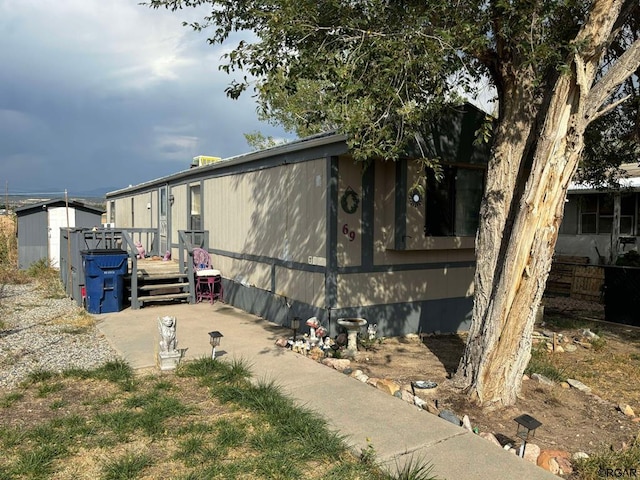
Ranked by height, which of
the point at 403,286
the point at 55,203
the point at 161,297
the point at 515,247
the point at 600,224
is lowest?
the point at 161,297

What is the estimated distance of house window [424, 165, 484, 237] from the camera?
7.16 m

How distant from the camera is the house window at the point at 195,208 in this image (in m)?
11.3

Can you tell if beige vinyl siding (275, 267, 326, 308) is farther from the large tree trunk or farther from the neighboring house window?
the neighboring house window

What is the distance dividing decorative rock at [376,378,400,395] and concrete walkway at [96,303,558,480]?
110 millimetres

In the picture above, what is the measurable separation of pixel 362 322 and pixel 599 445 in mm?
3020

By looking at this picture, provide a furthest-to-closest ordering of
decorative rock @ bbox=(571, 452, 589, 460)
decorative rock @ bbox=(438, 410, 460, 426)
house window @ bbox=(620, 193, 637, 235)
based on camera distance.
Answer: house window @ bbox=(620, 193, 637, 235), decorative rock @ bbox=(438, 410, 460, 426), decorative rock @ bbox=(571, 452, 589, 460)

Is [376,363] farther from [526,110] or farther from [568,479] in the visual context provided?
[526,110]

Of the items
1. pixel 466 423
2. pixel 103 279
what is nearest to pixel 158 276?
pixel 103 279

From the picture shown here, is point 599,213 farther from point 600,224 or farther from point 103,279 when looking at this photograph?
point 103,279

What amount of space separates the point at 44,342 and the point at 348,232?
432 cm

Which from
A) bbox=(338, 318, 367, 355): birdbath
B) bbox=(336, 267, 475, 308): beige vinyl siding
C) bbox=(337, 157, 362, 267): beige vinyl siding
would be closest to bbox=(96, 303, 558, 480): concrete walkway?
bbox=(338, 318, 367, 355): birdbath

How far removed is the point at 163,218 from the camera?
43.8 ft

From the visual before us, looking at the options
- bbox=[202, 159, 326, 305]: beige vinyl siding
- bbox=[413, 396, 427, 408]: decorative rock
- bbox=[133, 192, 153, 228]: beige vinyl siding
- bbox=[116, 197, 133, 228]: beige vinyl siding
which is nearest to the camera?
bbox=[413, 396, 427, 408]: decorative rock

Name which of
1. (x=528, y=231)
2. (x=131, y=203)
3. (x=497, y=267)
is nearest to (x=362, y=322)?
(x=497, y=267)
